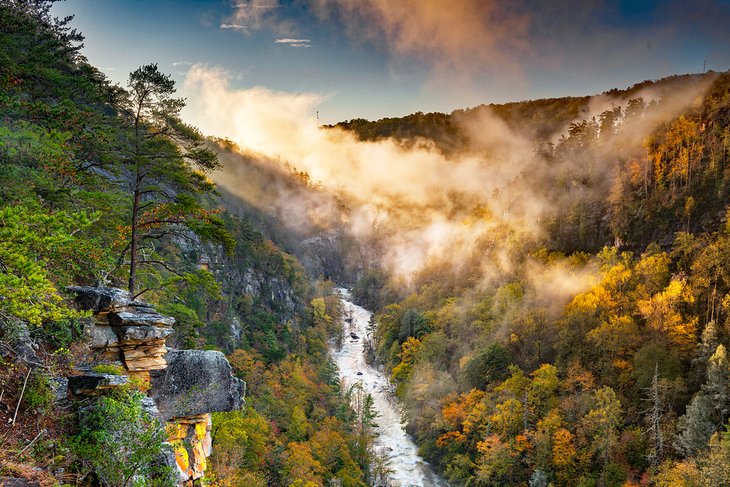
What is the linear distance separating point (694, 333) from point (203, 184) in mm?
57122

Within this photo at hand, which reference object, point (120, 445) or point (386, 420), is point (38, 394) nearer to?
point (120, 445)

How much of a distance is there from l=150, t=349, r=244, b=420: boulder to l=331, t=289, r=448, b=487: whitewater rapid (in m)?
43.1

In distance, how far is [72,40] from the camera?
3794 centimetres

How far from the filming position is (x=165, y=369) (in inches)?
580

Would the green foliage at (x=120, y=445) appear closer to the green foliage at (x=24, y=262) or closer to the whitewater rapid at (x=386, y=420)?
the green foliage at (x=24, y=262)

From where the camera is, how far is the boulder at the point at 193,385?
1455 centimetres

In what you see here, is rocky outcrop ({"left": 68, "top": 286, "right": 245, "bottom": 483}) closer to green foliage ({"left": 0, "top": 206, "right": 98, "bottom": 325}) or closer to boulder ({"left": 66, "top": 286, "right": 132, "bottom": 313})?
boulder ({"left": 66, "top": 286, "right": 132, "bottom": 313})

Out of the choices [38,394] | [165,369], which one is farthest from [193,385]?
[38,394]

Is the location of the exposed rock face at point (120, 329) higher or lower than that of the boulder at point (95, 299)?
lower

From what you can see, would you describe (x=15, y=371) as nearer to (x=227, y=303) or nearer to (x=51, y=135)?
(x=51, y=135)

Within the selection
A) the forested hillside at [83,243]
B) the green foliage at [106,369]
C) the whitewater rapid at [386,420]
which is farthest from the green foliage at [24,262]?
the whitewater rapid at [386,420]

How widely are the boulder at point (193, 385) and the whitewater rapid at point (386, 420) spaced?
43.1m

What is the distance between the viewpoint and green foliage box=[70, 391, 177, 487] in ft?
29.3

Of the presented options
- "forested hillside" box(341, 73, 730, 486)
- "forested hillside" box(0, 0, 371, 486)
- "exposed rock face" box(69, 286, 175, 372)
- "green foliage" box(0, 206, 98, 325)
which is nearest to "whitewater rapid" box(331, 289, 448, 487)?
"forested hillside" box(341, 73, 730, 486)
